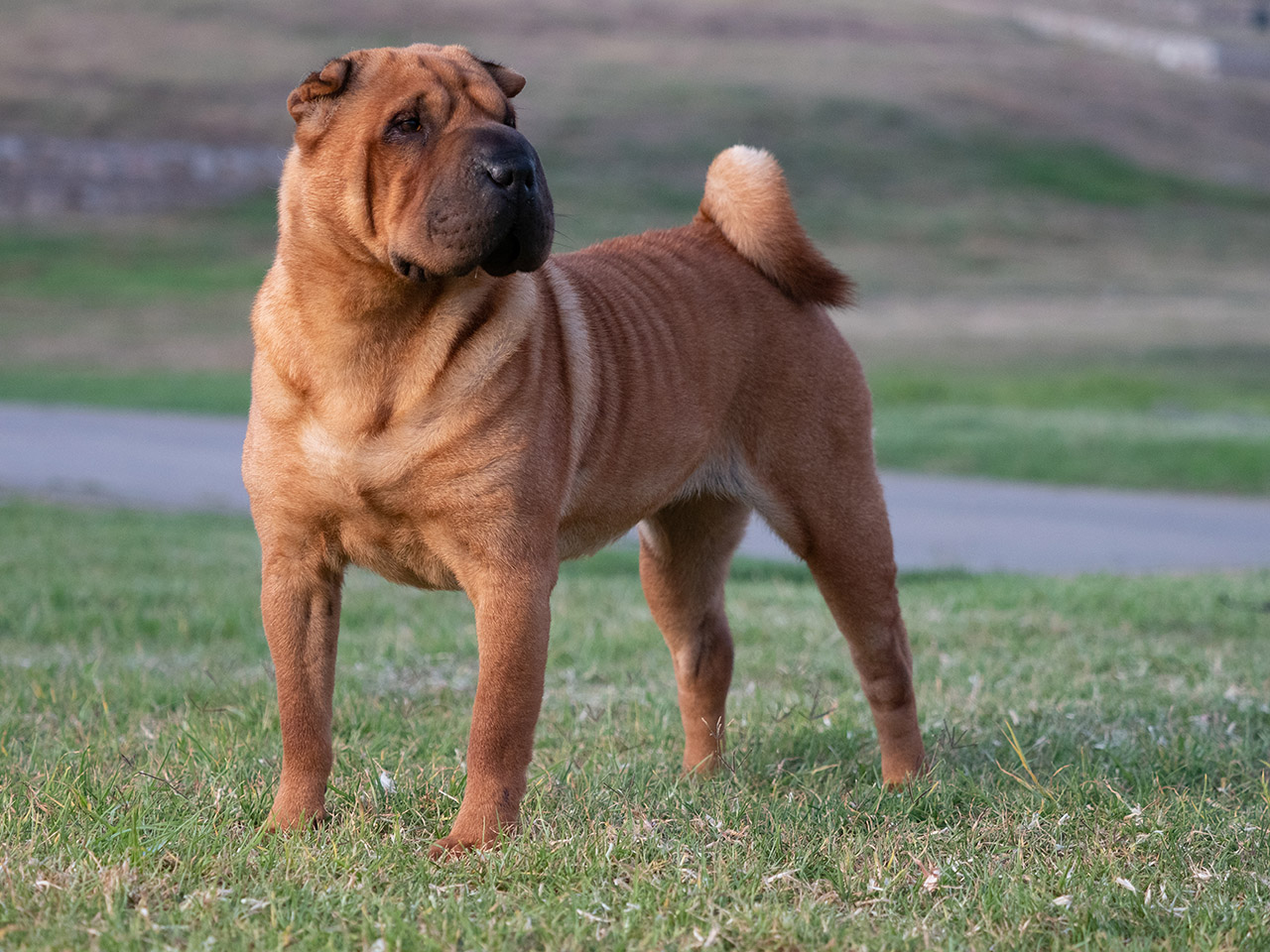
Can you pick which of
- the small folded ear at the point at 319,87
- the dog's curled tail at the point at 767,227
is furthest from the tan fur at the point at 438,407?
the dog's curled tail at the point at 767,227

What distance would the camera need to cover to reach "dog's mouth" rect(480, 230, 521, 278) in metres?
3.23

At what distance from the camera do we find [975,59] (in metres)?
→ 65.6

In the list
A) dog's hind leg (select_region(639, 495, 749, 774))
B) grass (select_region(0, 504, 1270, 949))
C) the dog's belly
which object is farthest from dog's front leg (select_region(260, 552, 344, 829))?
dog's hind leg (select_region(639, 495, 749, 774))

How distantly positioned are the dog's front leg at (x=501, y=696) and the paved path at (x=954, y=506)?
244 inches

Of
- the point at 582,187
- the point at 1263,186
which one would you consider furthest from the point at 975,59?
the point at 582,187

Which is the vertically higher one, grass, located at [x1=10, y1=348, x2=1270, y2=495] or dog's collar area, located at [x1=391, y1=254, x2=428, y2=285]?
dog's collar area, located at [x1=391, y1=254, x2=428, y2=285]

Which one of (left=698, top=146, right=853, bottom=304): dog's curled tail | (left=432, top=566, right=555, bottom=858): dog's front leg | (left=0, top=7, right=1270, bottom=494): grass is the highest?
(left=698, top=146, right=853, bottom=304): dog's curled tail

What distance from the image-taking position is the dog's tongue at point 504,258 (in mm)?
3244

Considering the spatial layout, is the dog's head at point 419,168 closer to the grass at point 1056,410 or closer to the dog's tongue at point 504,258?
the dog's tongue at point 504,258

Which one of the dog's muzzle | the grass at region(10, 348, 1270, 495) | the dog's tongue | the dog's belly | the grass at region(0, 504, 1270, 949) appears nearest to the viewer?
the grass at region(0, 504, 1270, 949)

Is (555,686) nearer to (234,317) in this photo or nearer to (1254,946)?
(1254,946)

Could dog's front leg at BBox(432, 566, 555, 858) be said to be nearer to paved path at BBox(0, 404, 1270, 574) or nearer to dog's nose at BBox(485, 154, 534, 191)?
dog's nose at BBox(485, 154, 534, 191)

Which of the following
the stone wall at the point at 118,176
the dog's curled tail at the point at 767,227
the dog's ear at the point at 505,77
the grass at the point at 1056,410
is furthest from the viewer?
the stone wall at the point at 118,176

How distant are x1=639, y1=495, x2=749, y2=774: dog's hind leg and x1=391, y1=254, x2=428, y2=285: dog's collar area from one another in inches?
58.5
